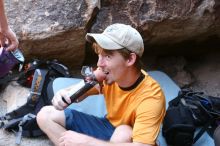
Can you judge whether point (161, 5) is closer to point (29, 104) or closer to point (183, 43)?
point (183, 43)

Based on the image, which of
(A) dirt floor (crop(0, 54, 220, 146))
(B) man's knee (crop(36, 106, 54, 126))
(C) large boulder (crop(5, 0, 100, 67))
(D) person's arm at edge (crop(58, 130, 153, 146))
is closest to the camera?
(D) person's arm at edge (crop(58, 130, 153, 146))

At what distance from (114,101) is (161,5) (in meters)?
1.42

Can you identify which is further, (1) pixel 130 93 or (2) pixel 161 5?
(2) pixel 161 5

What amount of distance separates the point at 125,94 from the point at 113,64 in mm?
231

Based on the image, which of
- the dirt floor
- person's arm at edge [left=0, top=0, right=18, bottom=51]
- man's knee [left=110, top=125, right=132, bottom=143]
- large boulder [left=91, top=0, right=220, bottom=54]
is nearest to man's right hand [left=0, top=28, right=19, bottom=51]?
person's arm at edge [left=0, top=0, right=18, bottom=51]

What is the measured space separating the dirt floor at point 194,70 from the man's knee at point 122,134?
5.55 feet

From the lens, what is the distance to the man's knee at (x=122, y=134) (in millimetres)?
2557

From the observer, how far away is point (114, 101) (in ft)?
9.04

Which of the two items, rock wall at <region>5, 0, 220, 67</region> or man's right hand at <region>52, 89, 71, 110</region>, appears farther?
rock wall at <region>5, 0, 220, 67</region>

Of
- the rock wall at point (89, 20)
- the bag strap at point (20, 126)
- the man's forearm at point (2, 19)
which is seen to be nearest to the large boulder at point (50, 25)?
the rock wall at point (89, 20)

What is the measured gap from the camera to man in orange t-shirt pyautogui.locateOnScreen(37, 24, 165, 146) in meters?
2.46

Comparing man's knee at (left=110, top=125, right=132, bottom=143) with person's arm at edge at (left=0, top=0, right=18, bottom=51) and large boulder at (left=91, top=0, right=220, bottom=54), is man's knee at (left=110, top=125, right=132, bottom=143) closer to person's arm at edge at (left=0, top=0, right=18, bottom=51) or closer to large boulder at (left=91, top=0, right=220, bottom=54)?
person's arm at edge at (left=0, top=0, right=18, bottom=51)

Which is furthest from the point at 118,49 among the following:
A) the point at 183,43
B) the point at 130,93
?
the point at 183,43

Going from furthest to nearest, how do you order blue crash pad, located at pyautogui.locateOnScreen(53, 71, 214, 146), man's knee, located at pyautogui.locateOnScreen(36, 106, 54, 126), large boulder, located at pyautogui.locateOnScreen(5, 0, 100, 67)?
large boulder, located at pyautogui.locateOnScreen(5, 0, 100, 67) < blue crash pad, located at pyautogui.locateOnScreen(53, 71, 214, 146) < man's knee, located at pyautogui.locateOnScreen(36, 106, 54, 126)
